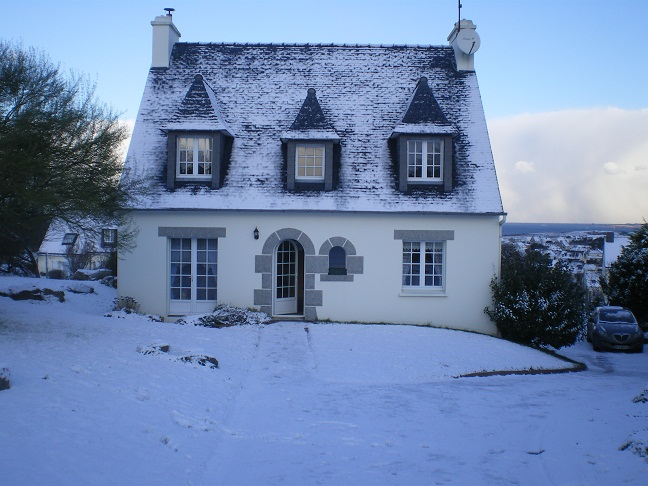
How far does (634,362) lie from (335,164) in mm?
11488

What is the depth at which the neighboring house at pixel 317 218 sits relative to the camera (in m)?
16.4

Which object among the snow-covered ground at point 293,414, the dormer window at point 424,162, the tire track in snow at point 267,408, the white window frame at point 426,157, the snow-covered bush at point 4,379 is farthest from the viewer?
the white window frame at point 426,157

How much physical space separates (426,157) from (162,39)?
9.77 metres

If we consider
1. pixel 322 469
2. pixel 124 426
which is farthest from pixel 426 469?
pixel 124 426

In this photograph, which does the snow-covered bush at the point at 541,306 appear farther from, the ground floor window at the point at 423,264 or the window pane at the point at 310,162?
the window pane at the point at 310,162

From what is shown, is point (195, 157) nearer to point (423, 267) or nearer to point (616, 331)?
point (423, 267)

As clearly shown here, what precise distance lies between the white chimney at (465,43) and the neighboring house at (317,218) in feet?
7.40

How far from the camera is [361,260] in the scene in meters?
16.4

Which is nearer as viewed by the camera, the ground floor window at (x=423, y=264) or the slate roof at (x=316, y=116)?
the slate roof at (x=316, y=116)

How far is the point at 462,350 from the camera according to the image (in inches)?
531

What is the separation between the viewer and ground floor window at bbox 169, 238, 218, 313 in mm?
16688

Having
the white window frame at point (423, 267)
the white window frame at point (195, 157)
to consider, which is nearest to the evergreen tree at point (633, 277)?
the white window frame at point (423, 267)

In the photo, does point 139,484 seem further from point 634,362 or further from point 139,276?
point 634,362

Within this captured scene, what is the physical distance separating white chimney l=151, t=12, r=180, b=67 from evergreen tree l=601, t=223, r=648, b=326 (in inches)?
831
